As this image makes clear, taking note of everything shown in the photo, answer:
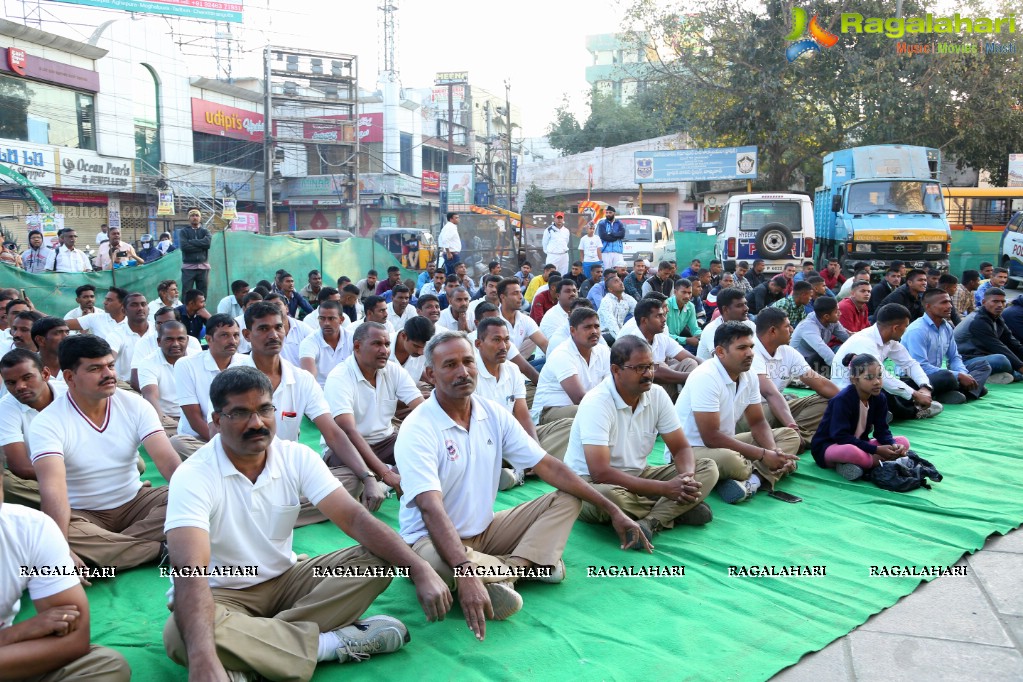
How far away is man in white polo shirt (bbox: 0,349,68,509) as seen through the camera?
4.48 m

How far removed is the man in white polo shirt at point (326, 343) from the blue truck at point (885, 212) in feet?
38.0

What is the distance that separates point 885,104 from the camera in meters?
A: 23.0

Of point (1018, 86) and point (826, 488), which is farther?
point (1018, 86)

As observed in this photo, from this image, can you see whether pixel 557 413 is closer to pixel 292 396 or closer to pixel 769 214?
pixel 292 396

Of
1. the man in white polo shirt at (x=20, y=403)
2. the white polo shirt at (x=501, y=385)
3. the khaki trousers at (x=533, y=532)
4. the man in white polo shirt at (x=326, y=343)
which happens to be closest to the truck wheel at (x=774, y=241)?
the man in white polo shirt at (x=326, y=343)

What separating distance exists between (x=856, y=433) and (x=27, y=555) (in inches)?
196

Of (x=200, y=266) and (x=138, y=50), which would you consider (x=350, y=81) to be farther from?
(x=200, y=266)

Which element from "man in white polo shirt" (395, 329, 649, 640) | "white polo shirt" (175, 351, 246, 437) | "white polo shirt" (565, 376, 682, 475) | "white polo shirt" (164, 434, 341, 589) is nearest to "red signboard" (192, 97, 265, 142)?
"white polo shirt" (175, 351, 246, 437)

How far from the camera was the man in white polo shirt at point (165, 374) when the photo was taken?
6.21m

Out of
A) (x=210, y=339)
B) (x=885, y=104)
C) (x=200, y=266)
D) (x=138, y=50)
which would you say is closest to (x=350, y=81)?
(x=138, y=50)

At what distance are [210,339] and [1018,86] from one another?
81.5ft

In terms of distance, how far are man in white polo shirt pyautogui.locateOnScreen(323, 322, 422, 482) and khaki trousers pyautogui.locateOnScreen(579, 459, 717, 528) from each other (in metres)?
1.56

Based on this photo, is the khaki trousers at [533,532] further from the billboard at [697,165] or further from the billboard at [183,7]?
the billboard at [183,7]

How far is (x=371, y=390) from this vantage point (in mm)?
5715
